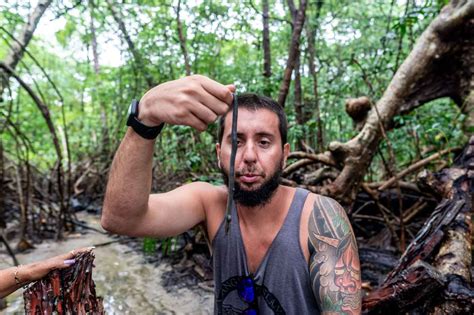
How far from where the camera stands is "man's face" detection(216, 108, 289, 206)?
5.20 feet

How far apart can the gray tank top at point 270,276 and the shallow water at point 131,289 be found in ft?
5.41

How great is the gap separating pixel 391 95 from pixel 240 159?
3217 mm

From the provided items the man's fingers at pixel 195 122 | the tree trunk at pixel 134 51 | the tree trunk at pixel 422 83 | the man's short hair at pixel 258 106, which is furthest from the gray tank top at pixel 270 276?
the tree trunk at pixel 134 51

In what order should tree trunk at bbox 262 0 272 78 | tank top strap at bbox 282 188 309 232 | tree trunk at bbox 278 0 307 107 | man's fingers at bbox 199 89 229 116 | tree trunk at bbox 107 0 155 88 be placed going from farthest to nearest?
tree trunk at bbox 107 0 155 88 < tree trunk at bbox 262 0 272 78 < tree trunk at bbox 278 0 307 107 < tank top strap at bbox 282 188 309 232 < man's fingers at bbox 199 89 229 116

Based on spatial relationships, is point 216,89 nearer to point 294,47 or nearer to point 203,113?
point 203,113

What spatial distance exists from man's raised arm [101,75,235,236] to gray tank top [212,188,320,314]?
0.25 meters

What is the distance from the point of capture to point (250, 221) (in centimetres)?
182

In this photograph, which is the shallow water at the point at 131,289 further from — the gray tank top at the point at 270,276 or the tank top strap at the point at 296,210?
the tank top strap at the point at 296,210

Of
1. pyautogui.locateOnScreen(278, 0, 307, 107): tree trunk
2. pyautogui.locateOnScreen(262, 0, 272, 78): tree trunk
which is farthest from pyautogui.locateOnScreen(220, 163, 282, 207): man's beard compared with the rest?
pyautogui.locateOnScreen(262, 0, 272, 78): tree trunk

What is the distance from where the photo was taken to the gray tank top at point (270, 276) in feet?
5.29

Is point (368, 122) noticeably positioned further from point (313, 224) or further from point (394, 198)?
point (313, 224)

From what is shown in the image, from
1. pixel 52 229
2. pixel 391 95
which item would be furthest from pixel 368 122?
pixel 52 229

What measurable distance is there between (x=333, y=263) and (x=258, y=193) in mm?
469

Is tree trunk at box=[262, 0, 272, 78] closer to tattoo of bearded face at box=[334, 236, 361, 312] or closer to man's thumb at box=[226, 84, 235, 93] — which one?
tattoo of bearded face at box=[334, 236, 361, 312]
